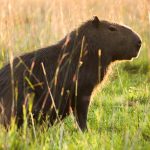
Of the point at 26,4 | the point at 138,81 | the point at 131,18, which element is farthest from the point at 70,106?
the point at 26,4

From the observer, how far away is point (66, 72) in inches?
200

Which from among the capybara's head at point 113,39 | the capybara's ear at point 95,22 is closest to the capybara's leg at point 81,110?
the capybara's head at point 113,39

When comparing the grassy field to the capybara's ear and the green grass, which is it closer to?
the green grass

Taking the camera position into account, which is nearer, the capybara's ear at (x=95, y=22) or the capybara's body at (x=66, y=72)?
the capybara's body at (x=66, y=72)

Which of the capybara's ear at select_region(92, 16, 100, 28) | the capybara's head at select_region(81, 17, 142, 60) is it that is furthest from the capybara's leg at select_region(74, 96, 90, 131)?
the capybara's ear at select_region(92, 16, 100, 28)

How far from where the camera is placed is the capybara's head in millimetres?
5434

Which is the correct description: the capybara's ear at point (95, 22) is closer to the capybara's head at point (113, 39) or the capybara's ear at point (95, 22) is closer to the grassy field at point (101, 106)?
the capybara's head at point (113, 39)

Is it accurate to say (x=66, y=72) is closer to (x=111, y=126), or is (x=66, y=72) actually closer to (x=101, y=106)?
(x=111, y=126)

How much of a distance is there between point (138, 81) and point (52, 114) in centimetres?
266

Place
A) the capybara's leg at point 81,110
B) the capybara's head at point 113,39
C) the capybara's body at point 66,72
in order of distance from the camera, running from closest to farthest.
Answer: the capybara's body at point 66,72, the capybara's leg at point 81,110, the capybara's head at point 113,39

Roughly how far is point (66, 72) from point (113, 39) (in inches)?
26.9

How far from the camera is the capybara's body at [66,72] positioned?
4828 mm

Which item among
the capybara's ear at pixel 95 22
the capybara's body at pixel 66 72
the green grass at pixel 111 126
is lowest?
the green grass at pixel 111 126

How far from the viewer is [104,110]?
239 inches
